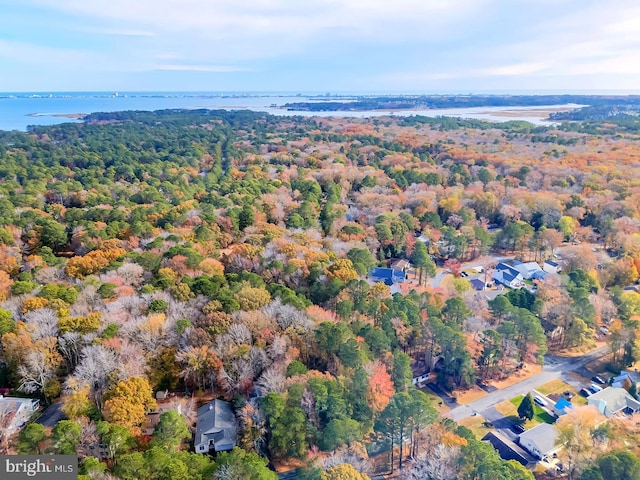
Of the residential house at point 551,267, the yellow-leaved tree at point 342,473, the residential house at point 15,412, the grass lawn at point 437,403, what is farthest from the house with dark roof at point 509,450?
the residential house at point 551,267

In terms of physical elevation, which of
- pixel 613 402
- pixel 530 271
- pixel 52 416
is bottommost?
pixel 613 402

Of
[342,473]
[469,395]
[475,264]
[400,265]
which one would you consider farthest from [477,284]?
[342,473]

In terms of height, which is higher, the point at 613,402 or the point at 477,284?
the point at 477,284

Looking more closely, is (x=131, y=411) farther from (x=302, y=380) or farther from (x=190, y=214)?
(x=190, y=214)

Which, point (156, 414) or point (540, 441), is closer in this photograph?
point (540, 441)

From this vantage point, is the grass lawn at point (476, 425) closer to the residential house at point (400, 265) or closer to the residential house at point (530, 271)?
the residential house at point (400, 265)

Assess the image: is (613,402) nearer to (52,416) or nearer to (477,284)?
(477,284)

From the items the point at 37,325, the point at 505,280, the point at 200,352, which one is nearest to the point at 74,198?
the point at 37,325
